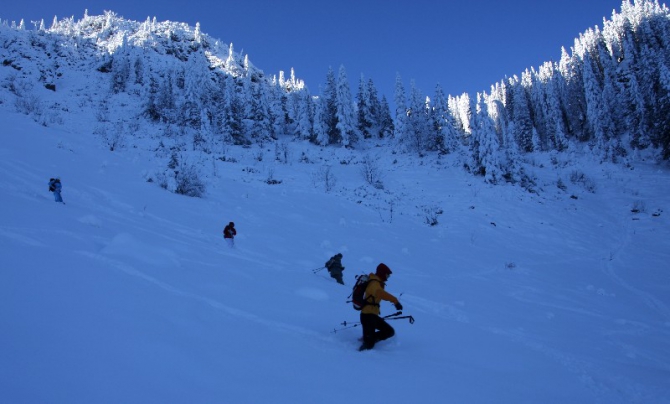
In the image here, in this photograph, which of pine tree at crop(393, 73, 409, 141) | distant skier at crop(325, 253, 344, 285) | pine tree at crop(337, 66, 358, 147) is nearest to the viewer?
distant skier at crop(325, 253, 344, 285)

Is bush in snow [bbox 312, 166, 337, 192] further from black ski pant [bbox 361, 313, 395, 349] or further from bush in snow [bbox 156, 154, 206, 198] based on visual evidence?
black ski pant [bbox 361, 313, 395, 349]

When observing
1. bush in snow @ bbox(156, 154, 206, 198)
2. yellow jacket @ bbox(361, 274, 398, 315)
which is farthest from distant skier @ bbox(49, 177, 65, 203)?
yellow jacket @ bbox(361, 274, 398, 315)

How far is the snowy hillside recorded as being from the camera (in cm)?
336

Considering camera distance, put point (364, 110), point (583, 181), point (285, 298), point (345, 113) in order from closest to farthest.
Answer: point (285, 298) → point (583, 181) → point (345, 113) → point (364, 110)

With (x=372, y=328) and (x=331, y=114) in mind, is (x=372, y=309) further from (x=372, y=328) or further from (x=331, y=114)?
(x=331, y=114)

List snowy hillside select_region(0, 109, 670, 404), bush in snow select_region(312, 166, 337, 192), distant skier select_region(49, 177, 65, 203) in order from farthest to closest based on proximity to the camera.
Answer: bush in snow select_region(312, 166, 337, 192)
distant skier select_region(49, 177, 65, 203)
snowy hillside select_region(0, 109, 670, 404)

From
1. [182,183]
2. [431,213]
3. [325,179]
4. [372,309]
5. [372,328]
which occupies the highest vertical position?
[325,179]

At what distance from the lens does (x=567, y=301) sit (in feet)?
36.3

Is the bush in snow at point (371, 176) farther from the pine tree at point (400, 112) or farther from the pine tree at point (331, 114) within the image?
the pine tree at point (331, 114)

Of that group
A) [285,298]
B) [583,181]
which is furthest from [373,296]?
[583,181]

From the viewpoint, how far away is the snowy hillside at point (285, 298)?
336cm

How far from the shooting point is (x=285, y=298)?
293 inches

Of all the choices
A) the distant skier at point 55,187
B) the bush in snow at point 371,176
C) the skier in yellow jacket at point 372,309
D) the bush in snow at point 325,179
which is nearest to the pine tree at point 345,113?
the bush in snow at point 371,176

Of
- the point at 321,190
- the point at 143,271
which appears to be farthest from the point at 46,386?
the point at 321,190
